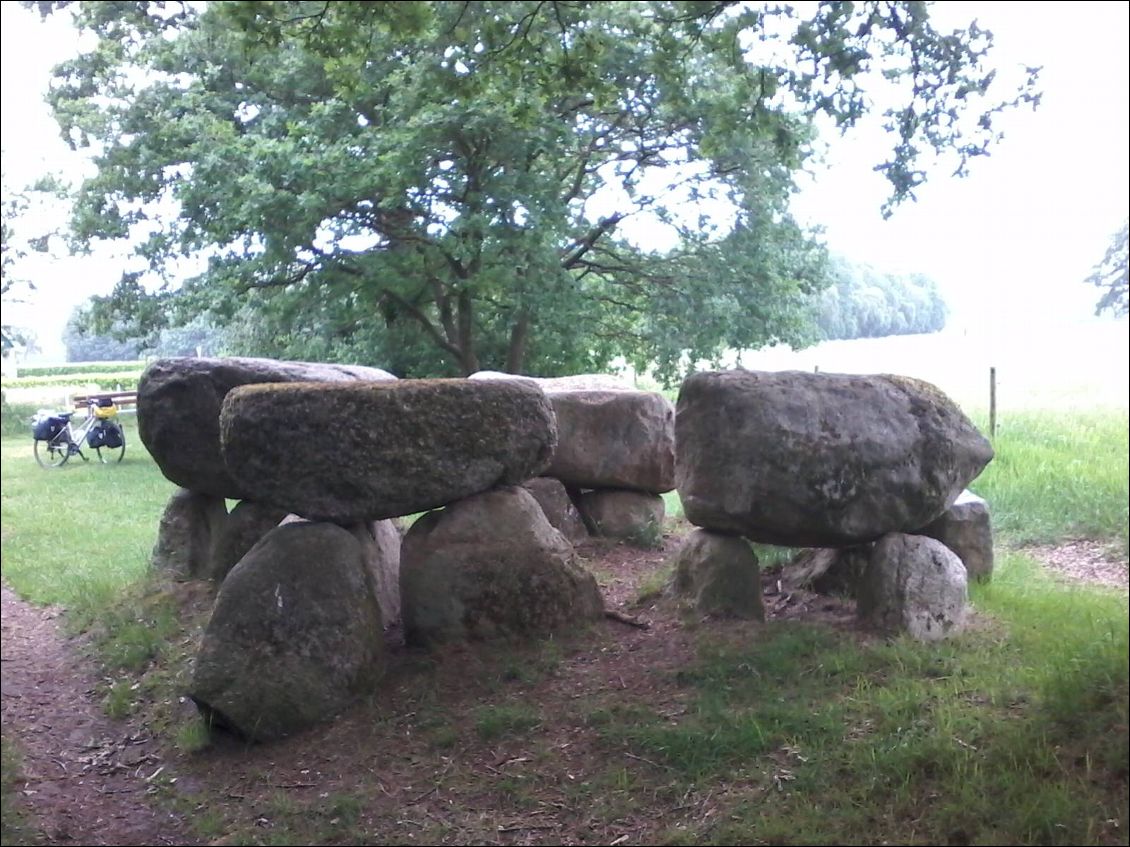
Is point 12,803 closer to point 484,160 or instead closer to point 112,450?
point 112,450

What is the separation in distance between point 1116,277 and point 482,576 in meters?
3.32

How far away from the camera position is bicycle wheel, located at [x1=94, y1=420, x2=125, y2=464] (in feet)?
18.6

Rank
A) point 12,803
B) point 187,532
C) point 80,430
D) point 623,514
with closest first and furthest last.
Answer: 1. point 12,803
2. point 80,430
3. point 187,532
4. point 623,514

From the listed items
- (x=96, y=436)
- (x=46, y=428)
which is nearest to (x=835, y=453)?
(x=46, y=428)

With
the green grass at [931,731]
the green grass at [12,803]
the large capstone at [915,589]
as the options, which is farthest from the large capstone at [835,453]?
the green grass at [12,803]

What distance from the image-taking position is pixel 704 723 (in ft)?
14.8

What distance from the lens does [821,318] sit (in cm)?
666

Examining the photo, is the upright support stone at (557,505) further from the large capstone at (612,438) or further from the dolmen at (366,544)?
the dolmen at (366,544)

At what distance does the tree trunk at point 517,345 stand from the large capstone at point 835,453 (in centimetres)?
490

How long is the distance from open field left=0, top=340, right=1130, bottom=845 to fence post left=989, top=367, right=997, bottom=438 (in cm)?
12


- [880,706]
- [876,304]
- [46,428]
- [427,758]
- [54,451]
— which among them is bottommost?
[427,758]

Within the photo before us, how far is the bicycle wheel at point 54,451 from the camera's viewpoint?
14.3ft

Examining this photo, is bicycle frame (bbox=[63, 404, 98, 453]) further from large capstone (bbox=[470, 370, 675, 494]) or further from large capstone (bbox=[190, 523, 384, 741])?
large capstone (bbox=[470, 370, 675, 494])

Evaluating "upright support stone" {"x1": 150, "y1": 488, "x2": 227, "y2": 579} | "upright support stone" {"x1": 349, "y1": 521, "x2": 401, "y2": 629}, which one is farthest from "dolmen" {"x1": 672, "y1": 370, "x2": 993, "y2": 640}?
"upright support stone" {"x1": 150, "y1": 488, "x2": 227, "y2": 579}
